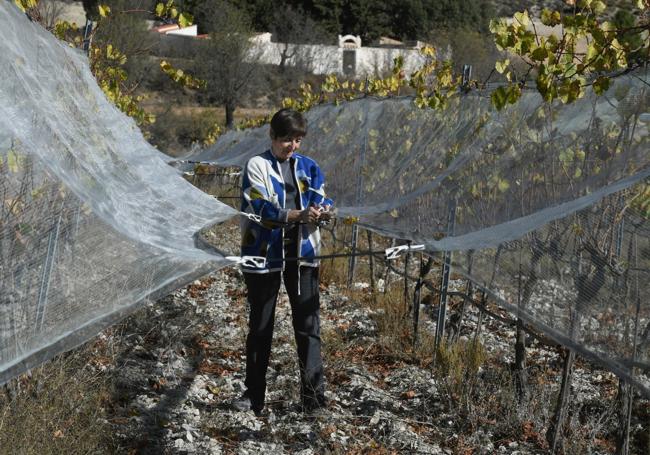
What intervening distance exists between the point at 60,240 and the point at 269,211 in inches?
55.1

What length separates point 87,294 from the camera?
7.77 ft

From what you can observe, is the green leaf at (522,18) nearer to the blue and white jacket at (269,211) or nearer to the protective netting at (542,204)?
the protective netting at (542,204)

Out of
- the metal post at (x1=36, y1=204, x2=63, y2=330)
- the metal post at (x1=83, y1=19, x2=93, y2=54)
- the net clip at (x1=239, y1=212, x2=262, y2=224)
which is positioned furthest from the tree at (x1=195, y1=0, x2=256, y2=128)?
the metal post at (x1=36, y1=204, x2=63, y2=330)

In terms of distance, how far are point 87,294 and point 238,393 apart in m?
2.38

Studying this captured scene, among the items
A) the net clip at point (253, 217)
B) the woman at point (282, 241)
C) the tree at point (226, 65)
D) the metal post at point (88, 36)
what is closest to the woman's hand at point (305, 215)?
the woman at point (282, 241)

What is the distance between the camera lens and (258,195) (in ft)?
12.2

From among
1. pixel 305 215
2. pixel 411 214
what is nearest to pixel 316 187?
pixel 305 215

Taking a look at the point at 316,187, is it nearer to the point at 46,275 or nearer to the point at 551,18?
the point at 551,18

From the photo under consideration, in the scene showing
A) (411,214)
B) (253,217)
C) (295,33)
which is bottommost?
(411,214)

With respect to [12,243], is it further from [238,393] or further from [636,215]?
[238,393]

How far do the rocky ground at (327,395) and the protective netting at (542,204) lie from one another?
96 cm

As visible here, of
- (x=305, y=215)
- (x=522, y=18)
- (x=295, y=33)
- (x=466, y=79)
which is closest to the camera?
(x=522, y=18)

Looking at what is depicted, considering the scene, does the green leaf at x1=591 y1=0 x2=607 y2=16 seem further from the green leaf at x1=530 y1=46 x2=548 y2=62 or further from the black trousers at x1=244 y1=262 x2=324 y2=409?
the black trousers at x1=244 y1=262 x2=324 y2=409

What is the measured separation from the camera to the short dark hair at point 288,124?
3.77 meters
